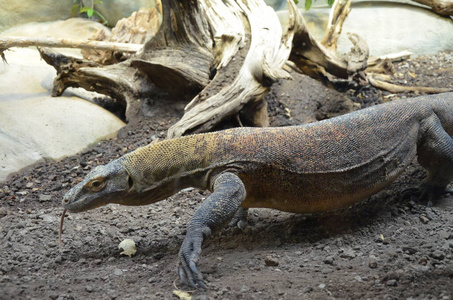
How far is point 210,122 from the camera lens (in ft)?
17.2

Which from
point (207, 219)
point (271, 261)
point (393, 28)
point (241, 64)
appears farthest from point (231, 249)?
point (393, 28)

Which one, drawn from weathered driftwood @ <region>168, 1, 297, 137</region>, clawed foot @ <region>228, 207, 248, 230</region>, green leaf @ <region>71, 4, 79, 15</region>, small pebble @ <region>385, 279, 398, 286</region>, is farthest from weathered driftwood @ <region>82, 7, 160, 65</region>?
small pebble @ <region>385, 279, 398, 286</region>

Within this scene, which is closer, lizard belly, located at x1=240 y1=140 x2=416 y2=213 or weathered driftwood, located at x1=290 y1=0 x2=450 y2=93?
lizard belly, located at x1=240 y1=140 x2=416 y2=213

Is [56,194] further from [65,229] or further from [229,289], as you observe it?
[229,289]

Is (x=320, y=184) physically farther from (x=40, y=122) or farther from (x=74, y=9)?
(x=74, y=9)

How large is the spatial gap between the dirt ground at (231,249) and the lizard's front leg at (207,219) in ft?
0.43

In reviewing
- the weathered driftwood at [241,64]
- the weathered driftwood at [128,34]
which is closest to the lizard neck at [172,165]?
the weathered driftwood at [241,64]

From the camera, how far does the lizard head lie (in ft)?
12.3

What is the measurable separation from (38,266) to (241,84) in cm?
308

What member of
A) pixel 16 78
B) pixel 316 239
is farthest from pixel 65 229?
pixel 16 78

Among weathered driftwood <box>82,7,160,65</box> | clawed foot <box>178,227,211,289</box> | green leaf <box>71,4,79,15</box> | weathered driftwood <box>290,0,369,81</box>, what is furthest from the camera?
green leaf <box>71,4,79,15</box>

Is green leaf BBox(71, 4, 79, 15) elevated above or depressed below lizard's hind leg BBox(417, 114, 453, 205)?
below

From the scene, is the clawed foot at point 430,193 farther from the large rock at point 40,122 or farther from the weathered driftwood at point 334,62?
the large rock at point 40,122

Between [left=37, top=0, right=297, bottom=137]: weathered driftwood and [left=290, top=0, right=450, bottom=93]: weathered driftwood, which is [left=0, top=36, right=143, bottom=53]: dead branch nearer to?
[left=37, top=0, right=297, bottom=137]: weathered driftwood
